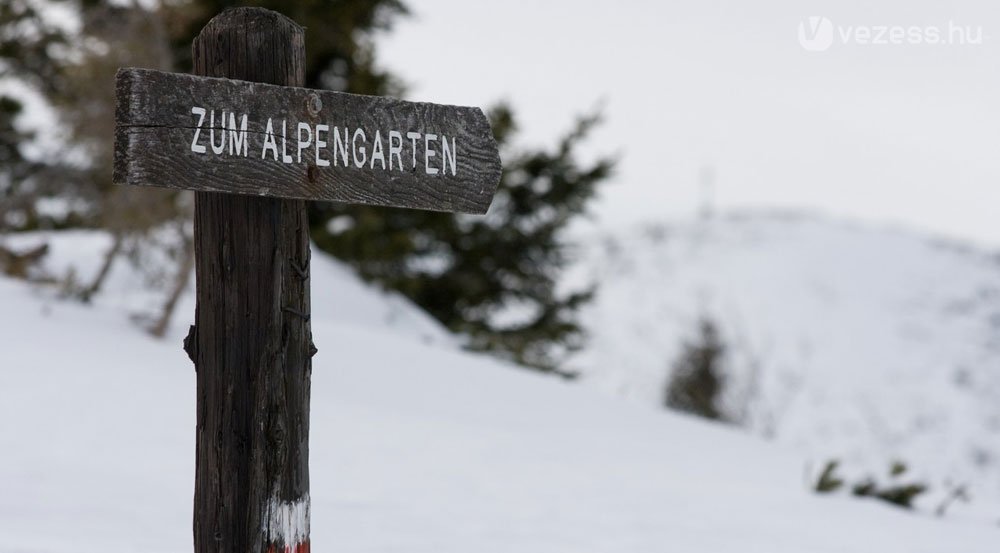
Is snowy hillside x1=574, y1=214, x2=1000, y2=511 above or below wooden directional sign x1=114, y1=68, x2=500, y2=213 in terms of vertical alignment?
above

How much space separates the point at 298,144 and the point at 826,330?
63.6ft

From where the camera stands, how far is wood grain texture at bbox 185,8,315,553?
9.79 feet

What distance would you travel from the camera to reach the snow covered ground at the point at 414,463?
5035mm

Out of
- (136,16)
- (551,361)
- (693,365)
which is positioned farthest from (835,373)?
(136,16)

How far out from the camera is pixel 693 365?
15.0 meters

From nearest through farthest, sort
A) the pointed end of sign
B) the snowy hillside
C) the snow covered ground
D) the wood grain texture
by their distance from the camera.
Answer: the pointed end of sign
the wood grain texture
the snow covered ground
the snowy hillside

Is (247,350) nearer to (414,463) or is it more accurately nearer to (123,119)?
(123,119)

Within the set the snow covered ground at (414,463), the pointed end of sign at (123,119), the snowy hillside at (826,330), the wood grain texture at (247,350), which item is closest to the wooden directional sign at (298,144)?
the pointed end of sign at (123,119)

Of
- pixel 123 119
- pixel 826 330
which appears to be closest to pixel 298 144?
pixel 123 119

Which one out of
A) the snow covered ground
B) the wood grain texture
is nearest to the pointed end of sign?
the wood grain texture

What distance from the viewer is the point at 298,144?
300 cm

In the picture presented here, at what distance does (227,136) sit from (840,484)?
5.71m

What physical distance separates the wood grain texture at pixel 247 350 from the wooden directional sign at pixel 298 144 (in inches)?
4.1

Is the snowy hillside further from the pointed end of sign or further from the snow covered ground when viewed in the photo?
the pointed end of sign
